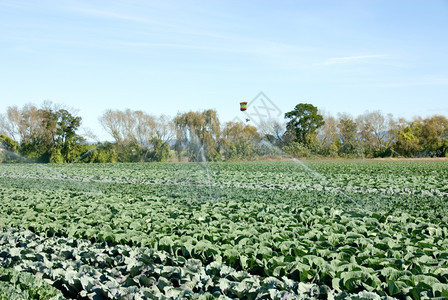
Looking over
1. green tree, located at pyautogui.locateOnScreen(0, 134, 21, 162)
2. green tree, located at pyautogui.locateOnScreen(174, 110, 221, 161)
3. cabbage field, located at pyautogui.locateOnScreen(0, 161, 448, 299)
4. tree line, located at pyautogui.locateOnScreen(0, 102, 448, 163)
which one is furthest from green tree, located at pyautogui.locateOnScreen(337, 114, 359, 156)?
cabbage field, located at pyautogui.locateOnScreen(0, 161, 448, 299)

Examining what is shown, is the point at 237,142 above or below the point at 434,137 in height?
below

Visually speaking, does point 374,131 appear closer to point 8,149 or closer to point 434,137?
point 434,137

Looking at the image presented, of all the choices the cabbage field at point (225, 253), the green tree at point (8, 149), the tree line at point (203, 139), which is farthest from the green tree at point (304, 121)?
the cabbage field at point (225, 253)

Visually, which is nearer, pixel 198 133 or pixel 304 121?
pixel 198 133

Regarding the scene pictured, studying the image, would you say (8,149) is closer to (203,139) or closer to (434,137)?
(203,139)

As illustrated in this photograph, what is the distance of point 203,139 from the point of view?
41.2m

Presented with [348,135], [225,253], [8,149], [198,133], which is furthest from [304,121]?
[225,253]

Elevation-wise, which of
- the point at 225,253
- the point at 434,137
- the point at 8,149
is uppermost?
the point at 434,137

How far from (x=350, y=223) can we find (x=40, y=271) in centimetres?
432

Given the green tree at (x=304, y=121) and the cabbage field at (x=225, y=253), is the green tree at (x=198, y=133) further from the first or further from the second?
the cabbage field at (x=225, y=253)

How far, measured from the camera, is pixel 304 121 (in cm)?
4628

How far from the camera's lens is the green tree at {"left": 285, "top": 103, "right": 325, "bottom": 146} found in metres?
45.7

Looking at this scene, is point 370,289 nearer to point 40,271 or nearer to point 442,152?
point 40,271

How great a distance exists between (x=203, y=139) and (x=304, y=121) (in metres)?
12.9
